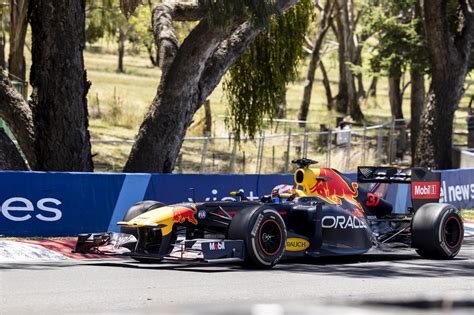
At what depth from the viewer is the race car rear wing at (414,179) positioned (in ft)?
45.4

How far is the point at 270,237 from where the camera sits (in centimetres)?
1174

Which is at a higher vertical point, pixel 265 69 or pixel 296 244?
pixel 265 69

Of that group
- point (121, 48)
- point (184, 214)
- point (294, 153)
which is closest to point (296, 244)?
point (184, 214)

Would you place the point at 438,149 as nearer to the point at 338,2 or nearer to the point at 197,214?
the point at 197,214

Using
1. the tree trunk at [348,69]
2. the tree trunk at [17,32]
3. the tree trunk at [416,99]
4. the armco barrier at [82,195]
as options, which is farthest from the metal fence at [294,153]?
the tree trunk at [348,69]

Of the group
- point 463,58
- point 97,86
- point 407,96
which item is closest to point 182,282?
point 463,58

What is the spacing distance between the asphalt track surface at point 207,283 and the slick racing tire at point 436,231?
0.58 ft

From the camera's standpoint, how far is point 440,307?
10.3 feet

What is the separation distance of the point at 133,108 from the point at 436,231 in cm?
3391

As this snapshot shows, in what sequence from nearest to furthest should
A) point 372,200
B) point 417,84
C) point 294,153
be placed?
point 372,200, point 294,153, point 417,84

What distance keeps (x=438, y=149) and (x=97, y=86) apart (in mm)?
33552

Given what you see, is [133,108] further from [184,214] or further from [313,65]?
[184,214]

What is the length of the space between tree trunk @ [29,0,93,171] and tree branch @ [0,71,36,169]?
266 mm

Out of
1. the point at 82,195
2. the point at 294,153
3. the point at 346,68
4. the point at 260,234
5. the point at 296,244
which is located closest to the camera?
the point at 260,234
